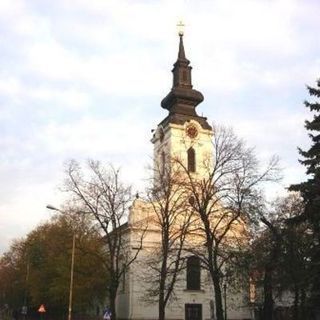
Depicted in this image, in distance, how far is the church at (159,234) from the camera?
176 feet

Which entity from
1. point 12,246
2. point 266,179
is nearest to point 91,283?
point 266,179

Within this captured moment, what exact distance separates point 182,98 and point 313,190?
39.7m

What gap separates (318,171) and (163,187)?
17556 millimetres

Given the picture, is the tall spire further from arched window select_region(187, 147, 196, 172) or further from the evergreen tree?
the evergreen tree

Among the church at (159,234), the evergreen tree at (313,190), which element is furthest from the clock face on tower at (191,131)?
the evergreen tree at (313,190)

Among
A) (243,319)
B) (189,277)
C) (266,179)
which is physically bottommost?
(243,319)

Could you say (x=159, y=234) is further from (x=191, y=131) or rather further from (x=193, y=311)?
(x=191, y=131)

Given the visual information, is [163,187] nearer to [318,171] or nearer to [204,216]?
[204,216]

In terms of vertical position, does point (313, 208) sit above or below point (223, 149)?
below

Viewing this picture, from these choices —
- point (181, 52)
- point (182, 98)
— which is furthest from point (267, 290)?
point (181, 52)

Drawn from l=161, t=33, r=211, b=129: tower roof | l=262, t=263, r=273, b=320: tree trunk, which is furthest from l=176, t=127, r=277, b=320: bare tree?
l=161, t=33, r=211, b=129: tower roof

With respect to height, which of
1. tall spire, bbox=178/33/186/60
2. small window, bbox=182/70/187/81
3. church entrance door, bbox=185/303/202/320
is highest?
tall spire, bbox=178/33/186/60

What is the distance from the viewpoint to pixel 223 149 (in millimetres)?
36312

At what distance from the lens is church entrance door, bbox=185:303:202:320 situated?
5491 centimetres
